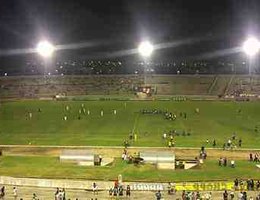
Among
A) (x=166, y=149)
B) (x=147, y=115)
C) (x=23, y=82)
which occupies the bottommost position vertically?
(x=166, y=149)

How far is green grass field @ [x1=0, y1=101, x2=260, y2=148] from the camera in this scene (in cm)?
6178

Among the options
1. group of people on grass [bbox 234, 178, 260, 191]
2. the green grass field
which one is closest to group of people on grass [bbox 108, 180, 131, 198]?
group of people on grass [bbox 234, 178, 260, 191]

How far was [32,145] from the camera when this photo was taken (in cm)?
5906

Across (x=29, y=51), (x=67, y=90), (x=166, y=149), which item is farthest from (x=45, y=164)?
(x=29, y=51)

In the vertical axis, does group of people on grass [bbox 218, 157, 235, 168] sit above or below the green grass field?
Answer: below

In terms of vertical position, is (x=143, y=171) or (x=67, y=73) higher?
(x=67, y=73)

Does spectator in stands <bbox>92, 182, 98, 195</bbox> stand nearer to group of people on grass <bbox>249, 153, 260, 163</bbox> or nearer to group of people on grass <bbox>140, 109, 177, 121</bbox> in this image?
group of people on grass <bbox>249, 153, 260, 163</bbox>

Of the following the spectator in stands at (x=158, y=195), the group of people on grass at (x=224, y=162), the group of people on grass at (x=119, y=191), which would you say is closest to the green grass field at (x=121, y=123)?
the group of people on grass at (x=224, y=162)

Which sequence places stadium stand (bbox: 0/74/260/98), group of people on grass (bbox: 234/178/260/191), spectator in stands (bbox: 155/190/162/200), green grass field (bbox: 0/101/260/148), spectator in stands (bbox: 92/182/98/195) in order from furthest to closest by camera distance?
stadium stand (bbox: 0/74/260/98) < green grass field (bbox: 0/101/260/148) < group of people on grass (bbox: 234/178/260/191) < spectator in stands (bbox: 92/182/98/195) < spectator in stands (bbox: 155/190/162/200)

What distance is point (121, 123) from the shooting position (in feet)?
235

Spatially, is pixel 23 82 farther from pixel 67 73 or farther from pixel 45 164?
pixel 45 164

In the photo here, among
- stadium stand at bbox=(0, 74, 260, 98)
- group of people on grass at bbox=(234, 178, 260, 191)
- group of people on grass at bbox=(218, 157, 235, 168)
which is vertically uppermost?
stadium stand at bbox=(0, 74, 260, 98)

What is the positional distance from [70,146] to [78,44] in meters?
71.9

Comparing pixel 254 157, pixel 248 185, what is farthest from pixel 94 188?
pixel 254 157
